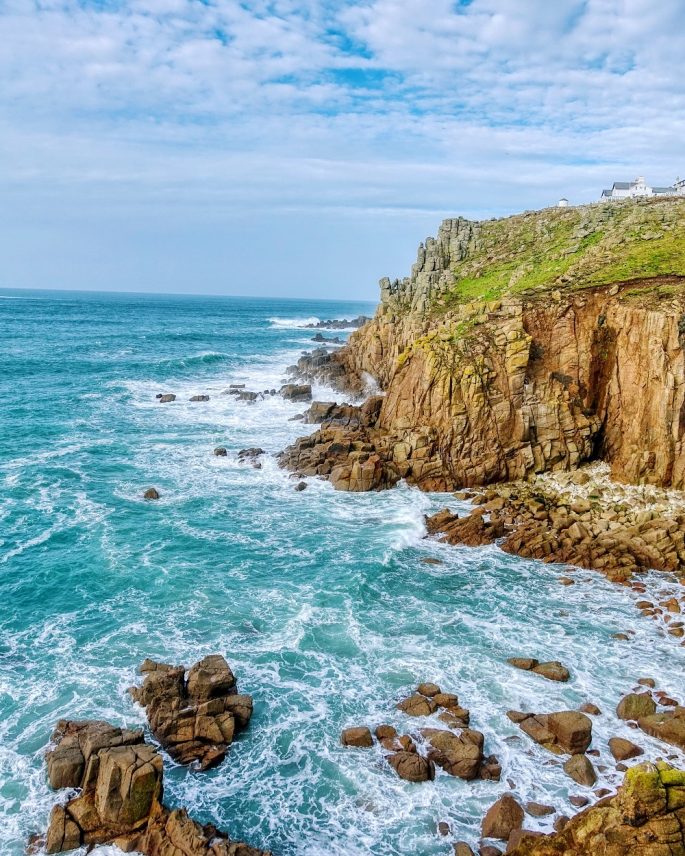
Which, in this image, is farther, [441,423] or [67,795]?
[441,423]

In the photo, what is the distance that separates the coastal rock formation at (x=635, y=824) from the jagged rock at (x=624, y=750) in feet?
20.9

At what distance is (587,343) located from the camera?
43.7 meters

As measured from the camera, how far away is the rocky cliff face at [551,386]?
3850cm

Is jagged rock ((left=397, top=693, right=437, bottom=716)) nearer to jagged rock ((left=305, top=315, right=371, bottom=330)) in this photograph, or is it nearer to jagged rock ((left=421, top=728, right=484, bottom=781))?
jagged rock ((left=421, top=728, right=484, bottom=781))

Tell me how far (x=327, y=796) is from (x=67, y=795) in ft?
24.6

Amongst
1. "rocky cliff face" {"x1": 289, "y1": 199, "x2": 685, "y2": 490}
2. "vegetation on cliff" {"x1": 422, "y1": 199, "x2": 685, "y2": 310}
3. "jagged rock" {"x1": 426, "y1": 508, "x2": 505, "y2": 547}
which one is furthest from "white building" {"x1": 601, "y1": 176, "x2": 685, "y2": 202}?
"jagged rock" {"x1": 426, "y1": 508, "x2": 505, "y2": 547}

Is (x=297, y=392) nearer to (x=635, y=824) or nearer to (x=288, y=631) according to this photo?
(x=288, y=631)

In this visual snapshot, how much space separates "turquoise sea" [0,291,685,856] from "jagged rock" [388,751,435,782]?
0.31 m

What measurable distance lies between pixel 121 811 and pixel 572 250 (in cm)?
5735

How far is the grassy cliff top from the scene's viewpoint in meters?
49.1

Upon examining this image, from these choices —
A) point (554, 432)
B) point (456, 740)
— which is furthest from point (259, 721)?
point (554, 432)

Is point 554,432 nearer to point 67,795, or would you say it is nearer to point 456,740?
point 456,740

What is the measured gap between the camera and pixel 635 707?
69.6 feet

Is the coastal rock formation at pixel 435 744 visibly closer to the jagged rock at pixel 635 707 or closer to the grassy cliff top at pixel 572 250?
the jagged rock at pixel 635 707
